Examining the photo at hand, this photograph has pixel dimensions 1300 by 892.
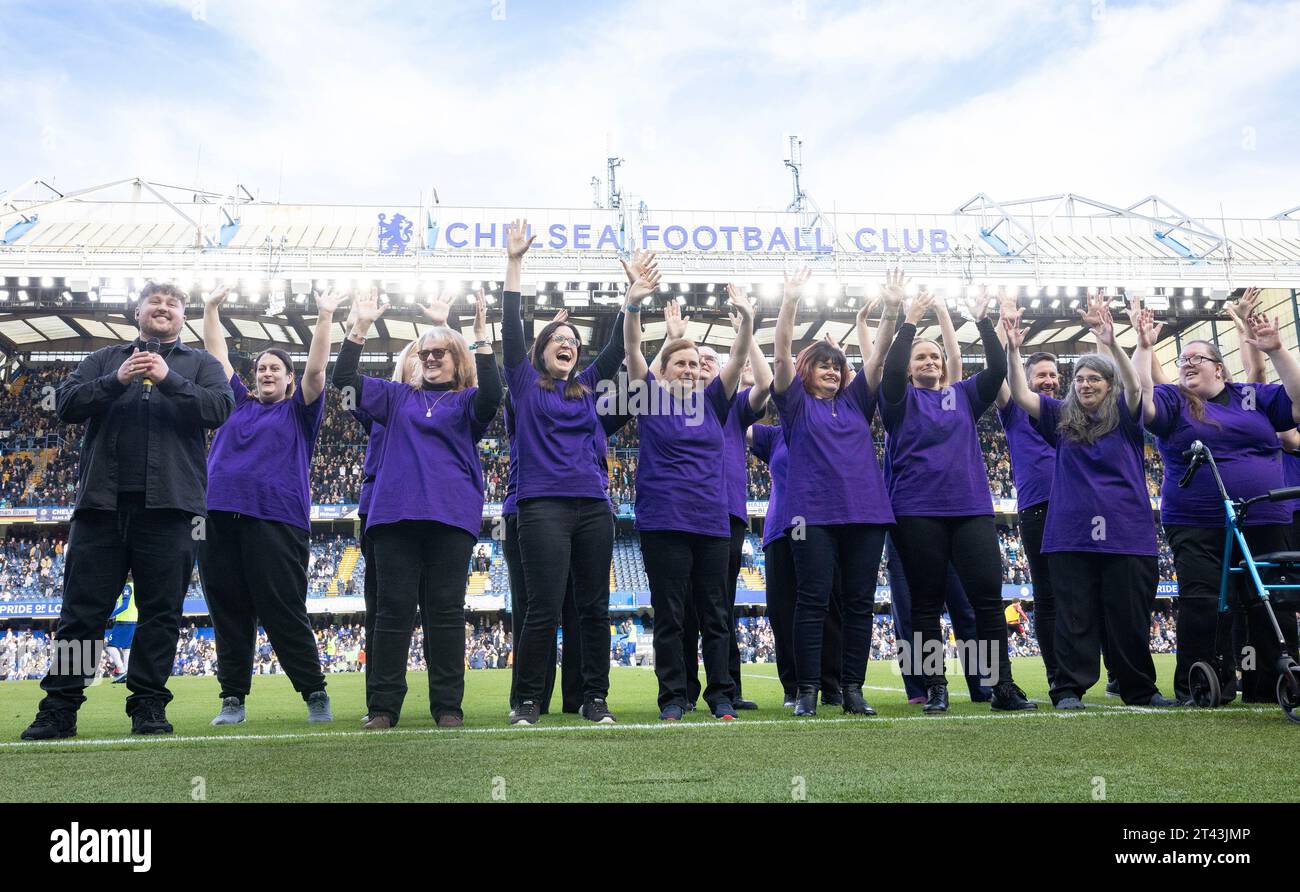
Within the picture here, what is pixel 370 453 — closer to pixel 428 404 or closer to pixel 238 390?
pixel 428 404

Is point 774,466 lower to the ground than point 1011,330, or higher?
lower

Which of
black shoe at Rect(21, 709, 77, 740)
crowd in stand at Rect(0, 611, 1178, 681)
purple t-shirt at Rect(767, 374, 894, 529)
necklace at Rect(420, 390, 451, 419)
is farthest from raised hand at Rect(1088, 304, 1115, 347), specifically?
crowd in stand at Rect(0, 611, 1178, 681)

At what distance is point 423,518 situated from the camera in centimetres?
411

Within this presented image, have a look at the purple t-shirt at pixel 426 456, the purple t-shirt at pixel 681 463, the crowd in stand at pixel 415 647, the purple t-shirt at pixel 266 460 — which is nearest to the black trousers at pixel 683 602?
the purple t-shirt at pixel 681 463

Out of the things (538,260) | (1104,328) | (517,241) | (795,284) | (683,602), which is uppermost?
(538,260)

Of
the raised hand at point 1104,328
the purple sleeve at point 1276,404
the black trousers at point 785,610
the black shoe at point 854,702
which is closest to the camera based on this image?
the black shoe at point 854,702

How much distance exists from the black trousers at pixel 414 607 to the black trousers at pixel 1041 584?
310cm

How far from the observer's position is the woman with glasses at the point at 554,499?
412cm

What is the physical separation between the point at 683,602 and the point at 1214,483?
2611mm

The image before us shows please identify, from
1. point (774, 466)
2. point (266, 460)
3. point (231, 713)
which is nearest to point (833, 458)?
point (774, 466)

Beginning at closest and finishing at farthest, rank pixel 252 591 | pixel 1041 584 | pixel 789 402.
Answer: pixel 252 591
pixel 789 402
pixel 1041 584

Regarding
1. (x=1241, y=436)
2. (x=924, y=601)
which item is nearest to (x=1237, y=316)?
(x=1241, y=436)

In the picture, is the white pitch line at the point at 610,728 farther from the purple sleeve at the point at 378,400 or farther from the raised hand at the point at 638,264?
the raised hand at the point at 638,264

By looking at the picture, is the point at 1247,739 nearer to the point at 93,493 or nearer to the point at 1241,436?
the point at 1241,436
